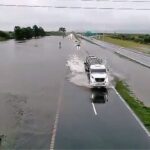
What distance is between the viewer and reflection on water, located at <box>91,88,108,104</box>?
26.8 m

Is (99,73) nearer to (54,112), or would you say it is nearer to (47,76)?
(47,76)

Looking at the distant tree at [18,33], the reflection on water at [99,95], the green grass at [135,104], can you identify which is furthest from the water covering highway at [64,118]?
the distant tree at [18,33]

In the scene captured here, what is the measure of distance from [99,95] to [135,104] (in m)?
4.10

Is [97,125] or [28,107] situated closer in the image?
[97,125]

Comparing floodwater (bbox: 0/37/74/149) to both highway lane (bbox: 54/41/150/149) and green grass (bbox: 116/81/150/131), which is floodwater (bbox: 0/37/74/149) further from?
green grass (bbox: 116/81/150/131)

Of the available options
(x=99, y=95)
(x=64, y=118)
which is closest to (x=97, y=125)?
(x=64, y=118)

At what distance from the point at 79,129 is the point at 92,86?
14310 millimetres

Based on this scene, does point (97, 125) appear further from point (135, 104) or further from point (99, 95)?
point (99, 95)

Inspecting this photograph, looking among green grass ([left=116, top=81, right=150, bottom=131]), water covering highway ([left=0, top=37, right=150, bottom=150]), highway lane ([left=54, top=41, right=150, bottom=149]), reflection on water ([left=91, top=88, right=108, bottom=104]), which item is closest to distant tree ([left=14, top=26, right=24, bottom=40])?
water covering highway ([left=0, top=37, right=150, bottom=150])

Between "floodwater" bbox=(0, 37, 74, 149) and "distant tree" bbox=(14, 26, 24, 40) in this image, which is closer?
"floodwater" bbox=(0, 37, 74, 149)

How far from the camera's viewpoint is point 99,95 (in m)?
29.0

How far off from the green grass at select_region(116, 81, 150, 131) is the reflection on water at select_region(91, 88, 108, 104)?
47.5 inches

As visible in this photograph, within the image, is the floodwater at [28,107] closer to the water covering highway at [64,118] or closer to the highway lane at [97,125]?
the water covering highway at [64,118]

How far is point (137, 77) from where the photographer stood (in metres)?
40.2
